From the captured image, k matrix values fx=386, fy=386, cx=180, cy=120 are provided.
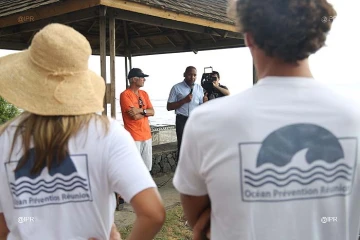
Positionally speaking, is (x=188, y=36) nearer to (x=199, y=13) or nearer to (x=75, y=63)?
(x=199, y=13)

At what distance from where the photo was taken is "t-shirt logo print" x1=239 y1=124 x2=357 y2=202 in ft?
3.80

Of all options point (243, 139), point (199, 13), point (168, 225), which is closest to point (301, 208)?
point (243, 139)

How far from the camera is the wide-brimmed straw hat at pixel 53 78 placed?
1.30m

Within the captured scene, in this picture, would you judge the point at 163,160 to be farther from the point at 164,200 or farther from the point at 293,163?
the point at 293,163

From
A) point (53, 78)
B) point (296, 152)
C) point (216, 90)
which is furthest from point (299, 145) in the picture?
point (216, 90)

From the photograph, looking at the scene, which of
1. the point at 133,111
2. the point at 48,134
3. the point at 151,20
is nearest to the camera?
the point at 48,134

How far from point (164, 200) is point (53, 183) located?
452cm

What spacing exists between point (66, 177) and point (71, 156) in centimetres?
8

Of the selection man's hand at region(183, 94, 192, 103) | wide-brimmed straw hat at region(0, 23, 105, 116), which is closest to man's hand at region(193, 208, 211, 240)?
wide-brimmed straw hat at region(0, 23, 105, 116)

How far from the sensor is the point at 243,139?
3.79 ft

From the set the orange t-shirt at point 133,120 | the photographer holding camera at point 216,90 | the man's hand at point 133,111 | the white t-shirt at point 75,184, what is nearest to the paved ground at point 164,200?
the orange t-shirt at point 133,120

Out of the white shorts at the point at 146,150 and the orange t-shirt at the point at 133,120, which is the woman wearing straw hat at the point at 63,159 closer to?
the orange t-shirt at the point at 133,120

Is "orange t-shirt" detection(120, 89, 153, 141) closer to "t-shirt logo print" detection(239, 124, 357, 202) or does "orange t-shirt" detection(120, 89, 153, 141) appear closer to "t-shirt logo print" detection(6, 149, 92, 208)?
"t-shirt logo print" detection(6, 149, 92, 208)

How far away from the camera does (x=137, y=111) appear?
536cm
